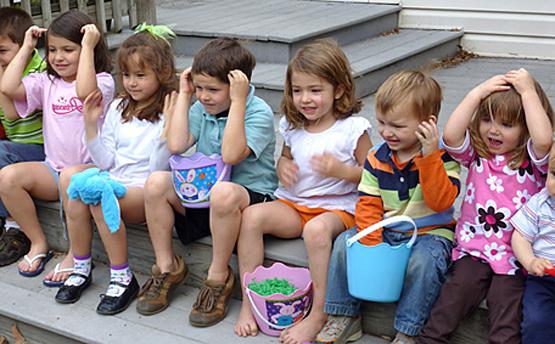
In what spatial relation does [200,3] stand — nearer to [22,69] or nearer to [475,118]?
[22,69]

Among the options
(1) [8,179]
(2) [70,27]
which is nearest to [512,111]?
(2) [70,27]

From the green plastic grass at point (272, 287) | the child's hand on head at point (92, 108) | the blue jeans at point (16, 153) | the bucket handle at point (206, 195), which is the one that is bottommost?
the green plastic grass at point (272, 287)

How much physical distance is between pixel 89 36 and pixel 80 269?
3.30 feet

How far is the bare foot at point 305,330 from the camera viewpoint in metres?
2.72

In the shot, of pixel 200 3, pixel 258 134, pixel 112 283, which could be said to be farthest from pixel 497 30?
pixel 112 283

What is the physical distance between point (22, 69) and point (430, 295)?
82.6 inches

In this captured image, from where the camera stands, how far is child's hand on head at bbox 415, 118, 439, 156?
2.42 metres

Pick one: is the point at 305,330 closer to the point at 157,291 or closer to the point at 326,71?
the point at 157,291

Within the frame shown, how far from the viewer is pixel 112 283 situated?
3135mm

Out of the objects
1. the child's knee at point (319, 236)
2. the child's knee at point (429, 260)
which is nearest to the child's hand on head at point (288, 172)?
the child's knee at point (319, 236)

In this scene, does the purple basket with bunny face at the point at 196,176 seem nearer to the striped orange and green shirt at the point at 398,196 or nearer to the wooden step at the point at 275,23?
the striped orange and green shirt at the point at 398,196

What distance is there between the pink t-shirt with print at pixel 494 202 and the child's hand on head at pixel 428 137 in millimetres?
137

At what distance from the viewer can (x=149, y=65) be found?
3.10 metres

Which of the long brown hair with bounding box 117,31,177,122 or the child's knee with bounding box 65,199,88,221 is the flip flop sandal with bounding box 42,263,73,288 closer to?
the child's knee with bounding box 65,199,88,221
